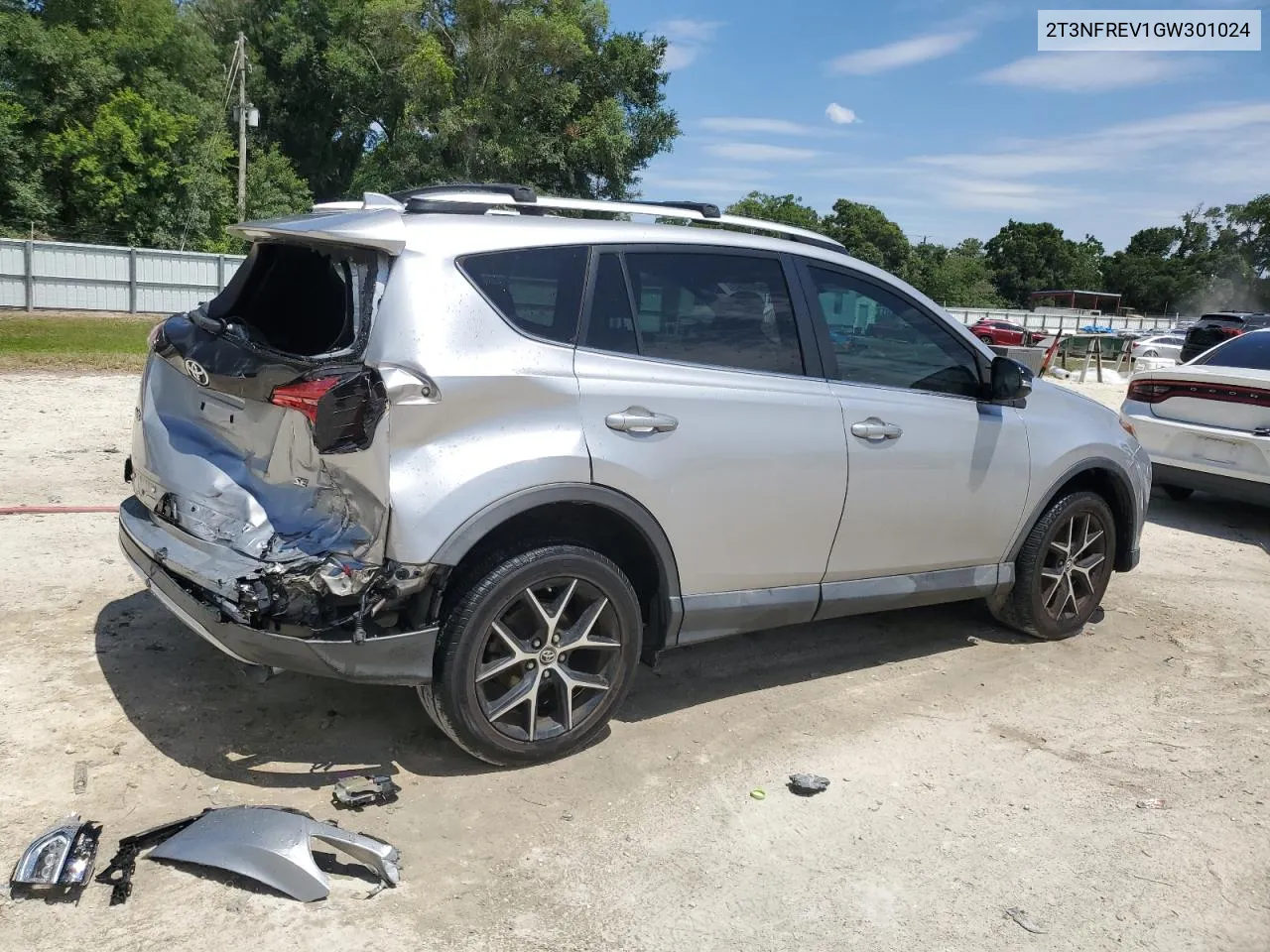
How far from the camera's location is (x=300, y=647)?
10.5ft

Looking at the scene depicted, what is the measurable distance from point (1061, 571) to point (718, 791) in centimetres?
255

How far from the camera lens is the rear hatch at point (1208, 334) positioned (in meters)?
22.8

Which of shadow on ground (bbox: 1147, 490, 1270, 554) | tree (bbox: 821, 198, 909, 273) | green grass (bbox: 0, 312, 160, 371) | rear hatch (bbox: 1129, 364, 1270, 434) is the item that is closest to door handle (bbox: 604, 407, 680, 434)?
rear hatch (bbox: 1129, 364, 1270, 434)

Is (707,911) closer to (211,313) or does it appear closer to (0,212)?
(211,313)

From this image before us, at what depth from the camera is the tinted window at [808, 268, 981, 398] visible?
173 inches

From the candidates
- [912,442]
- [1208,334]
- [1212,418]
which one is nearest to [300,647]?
[912,442]

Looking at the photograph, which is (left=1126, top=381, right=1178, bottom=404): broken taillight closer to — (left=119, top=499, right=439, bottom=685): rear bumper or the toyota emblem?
(left=119, top=499, right=439, bottom=685): rear bumper

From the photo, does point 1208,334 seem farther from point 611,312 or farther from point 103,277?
point 103,277

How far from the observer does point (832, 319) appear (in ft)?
14.4

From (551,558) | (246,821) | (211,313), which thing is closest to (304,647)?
(246,821)

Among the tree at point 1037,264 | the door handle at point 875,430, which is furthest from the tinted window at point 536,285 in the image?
the tree at point 1037,264

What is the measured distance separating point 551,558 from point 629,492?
361mm

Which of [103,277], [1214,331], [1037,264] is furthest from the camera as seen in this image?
[1037,264]

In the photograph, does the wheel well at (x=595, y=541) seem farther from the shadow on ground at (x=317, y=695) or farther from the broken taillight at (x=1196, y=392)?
the broken taillight at (x=1196, y=392)
